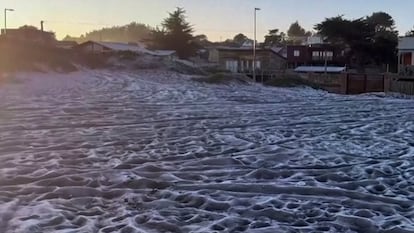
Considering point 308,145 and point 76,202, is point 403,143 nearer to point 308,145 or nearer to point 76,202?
point 308,145

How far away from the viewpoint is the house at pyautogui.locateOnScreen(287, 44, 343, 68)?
65.4m

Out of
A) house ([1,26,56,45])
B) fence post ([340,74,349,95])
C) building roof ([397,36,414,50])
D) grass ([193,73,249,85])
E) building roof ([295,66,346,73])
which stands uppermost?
house ([1,26,56,45])

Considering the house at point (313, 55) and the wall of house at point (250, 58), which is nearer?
the house at point (313, 55)

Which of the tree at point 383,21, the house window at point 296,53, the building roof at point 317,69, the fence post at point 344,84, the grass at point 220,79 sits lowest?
the building roof at point 317,69

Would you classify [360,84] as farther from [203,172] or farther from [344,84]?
[203,172]

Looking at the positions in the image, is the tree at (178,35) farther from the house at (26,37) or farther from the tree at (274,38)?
the tree at (274,38)

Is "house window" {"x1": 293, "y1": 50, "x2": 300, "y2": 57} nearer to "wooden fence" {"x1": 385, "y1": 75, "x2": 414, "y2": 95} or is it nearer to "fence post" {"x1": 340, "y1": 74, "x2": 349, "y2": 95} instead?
"fence post" {"x1": 340, "y1": 74, "x2": 349, "y2": 95}

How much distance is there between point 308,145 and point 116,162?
304cm

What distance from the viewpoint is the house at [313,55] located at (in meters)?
65.4

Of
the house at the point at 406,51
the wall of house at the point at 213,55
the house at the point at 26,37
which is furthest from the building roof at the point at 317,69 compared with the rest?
the house at the point at 26,37

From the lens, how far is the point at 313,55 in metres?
67.4

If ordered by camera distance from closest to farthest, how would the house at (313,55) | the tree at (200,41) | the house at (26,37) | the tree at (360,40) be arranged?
1. the house at (26,37)
2. the tree at (360,40)
3. the tree at (200,41)
4. the house at (313,55)

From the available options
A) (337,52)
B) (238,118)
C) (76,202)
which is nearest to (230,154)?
(76,202)

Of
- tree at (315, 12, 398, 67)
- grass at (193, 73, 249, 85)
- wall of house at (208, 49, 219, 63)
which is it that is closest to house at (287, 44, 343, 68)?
tree at (315, 12, 398, 67)
